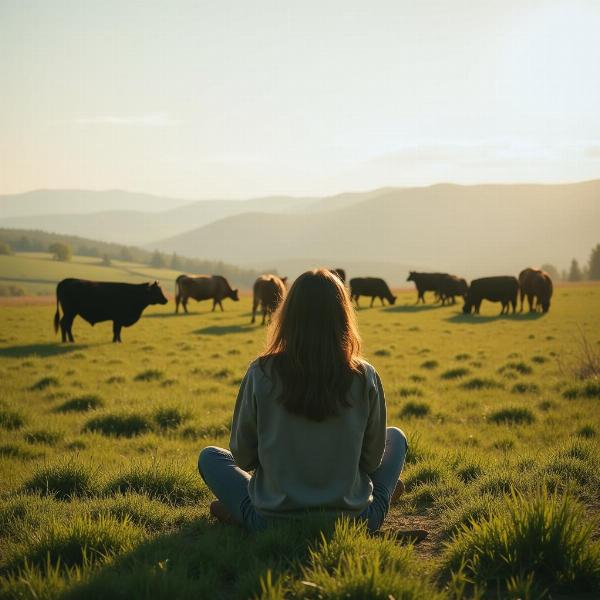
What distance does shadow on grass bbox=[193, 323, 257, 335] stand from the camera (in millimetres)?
24125

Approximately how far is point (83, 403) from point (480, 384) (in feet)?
26.2

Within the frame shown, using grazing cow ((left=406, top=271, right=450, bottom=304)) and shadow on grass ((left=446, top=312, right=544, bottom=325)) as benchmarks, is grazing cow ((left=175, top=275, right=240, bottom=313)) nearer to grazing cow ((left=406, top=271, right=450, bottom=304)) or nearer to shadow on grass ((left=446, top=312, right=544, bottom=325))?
grazing cow ((left=406, top=271, right=450, bottom=304))

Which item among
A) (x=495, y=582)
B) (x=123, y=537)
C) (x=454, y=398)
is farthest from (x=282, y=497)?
(x=454, y=398)

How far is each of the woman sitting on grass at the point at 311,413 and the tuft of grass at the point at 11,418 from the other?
5.97 meters

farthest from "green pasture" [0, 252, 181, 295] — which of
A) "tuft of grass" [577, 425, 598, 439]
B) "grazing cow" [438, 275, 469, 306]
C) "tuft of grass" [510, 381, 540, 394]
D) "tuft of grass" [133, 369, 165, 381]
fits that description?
"tuft of grass" [577, 425, 598, 439]

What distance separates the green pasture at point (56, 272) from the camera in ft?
325

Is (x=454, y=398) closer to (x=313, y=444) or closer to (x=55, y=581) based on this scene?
(x=313, y=444)

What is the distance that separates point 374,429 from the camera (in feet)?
12.7

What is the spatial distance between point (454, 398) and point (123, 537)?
8.34 meters

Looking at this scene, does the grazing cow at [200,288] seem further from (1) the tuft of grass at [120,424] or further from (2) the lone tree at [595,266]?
(2) the lone tree at [595,266]

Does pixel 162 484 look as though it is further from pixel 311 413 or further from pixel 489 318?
pixel 489 318

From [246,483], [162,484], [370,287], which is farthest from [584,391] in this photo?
[370,287]

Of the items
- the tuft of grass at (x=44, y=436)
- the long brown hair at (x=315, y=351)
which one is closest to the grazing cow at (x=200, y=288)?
the tuft of grass at (x=44, y=436)

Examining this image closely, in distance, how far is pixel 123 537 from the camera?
388cm
